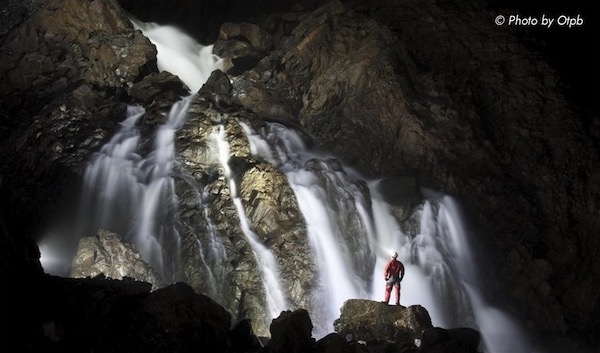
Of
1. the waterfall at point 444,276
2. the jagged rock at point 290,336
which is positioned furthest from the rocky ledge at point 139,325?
the waterfall at point 444,276

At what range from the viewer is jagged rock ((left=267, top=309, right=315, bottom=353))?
8.82 metres

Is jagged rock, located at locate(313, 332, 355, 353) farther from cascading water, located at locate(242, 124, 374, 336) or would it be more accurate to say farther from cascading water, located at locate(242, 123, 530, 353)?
cascading water, located at locate(242, 123, 530, 353)

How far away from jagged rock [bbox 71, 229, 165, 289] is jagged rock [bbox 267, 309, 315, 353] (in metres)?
5.99

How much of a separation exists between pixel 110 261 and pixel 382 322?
8.26 metres

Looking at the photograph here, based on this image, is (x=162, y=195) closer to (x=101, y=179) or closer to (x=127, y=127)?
(x=101, y=179)

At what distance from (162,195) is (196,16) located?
18214mm

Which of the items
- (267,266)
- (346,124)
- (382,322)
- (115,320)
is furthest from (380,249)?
(115,320)

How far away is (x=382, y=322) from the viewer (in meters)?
12.3

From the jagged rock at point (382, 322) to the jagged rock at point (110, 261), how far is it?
5.91 m

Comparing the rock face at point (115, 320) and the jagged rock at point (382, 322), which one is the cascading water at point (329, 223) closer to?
the jagged rock at point (382, 322)

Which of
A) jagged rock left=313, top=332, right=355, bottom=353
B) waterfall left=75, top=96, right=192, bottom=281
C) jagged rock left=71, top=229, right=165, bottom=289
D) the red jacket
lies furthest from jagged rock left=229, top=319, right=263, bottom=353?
waterfall left=75, top=96, right=192, bottom=281

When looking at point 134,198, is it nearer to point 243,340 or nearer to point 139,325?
point 243,340

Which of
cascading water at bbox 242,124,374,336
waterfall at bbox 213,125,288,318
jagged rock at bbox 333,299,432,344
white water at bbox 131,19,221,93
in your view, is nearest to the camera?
jagged rock at bbox 333,299,432,344

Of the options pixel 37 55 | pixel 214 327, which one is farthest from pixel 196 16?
pixel 214 327
